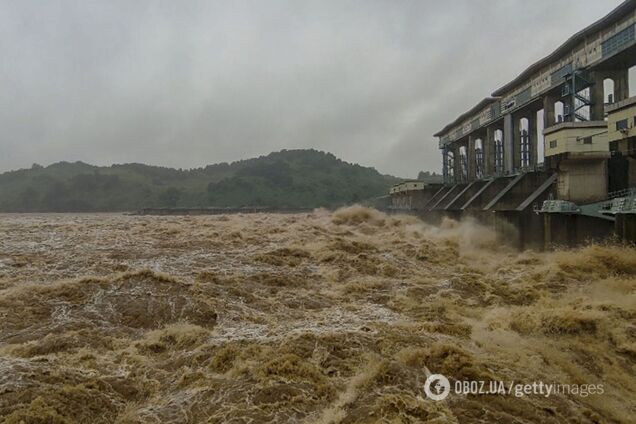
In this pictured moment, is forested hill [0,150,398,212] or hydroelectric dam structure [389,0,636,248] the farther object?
forested hill [0,150,398,212]

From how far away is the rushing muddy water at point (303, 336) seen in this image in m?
5.17

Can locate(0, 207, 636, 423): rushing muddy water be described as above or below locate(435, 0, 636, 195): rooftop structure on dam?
below

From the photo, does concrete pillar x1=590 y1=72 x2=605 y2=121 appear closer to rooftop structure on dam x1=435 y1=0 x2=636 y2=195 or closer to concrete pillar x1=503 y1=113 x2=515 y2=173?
rooftop structure on dam x1=435 y1=0 x2=636 y2=195

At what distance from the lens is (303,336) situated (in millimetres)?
7277

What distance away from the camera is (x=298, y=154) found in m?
145

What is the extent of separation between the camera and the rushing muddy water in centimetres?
517

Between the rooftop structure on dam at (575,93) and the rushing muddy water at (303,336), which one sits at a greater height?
the rooftop structure on dam at (575,93)

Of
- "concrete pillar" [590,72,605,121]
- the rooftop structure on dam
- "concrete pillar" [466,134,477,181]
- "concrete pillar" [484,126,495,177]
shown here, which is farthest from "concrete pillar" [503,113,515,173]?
"concrete pillar" [590,72,605,121]

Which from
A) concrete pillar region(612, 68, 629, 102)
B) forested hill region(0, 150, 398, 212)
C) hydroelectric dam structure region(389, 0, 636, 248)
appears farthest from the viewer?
forested hill region(0, 150, 398, 212)

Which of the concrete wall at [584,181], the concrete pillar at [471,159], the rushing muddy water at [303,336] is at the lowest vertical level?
the rushing muddy water at [303,336]

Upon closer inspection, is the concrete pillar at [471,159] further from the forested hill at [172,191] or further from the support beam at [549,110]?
the forested hill at [172,191]

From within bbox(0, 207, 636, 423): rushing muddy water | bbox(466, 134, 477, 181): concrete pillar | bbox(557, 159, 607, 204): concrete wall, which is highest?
bbox(466, 134, 477, 181): concrete pillar

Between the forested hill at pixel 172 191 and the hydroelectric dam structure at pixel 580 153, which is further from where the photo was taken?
the forested hill at pixel 172 191

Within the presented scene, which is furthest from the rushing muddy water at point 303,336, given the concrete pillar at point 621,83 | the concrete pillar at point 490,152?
the concrete pillar at point 490,152
